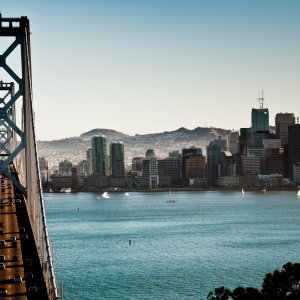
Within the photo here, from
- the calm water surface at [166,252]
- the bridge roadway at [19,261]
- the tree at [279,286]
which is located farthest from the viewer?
the calm water surface at [166,252]

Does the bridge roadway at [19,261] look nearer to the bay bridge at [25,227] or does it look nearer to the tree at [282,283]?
the bay bridge at [25,227]

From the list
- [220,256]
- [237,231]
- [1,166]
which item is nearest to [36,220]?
[1,166]

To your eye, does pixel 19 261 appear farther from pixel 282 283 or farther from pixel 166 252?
pixel 166 252

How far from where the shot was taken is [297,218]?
9581 cm

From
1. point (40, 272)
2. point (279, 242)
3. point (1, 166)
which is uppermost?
point (1, 166)

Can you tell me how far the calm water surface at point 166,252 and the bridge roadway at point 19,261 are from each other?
14.6 meters

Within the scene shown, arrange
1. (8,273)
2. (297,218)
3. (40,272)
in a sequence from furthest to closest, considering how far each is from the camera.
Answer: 1. (297,218)
2. (8,273)
3. (40,272)

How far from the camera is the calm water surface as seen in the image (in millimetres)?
39969

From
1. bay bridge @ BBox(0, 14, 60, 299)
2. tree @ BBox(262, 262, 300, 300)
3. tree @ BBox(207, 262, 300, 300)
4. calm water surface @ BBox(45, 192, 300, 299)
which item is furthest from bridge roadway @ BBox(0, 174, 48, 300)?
calm water surface @ BBox(45, 192, 300, 299)

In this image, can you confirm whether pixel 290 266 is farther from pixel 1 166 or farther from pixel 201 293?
pixel 201 293

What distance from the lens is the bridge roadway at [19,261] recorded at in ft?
48.7

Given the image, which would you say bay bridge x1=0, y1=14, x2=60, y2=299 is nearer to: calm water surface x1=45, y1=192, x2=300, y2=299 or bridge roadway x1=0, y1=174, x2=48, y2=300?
bridge roadway x1=0, y1=174, x2=48, y2=300

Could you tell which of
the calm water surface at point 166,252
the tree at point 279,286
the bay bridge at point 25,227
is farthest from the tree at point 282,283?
the calm water surface at point 166,252

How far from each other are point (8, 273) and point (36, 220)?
7.41 ft
